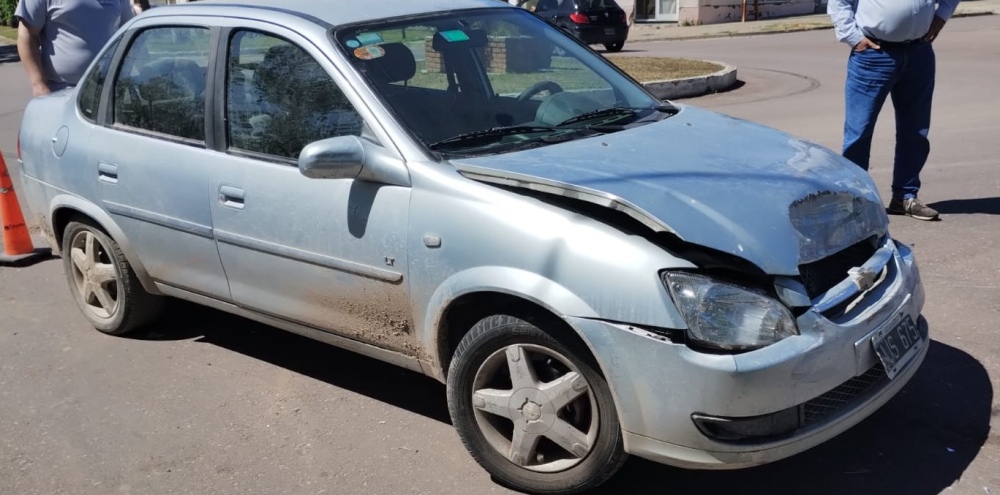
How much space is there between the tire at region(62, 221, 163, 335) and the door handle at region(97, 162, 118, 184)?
320 mm

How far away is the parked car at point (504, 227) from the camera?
10.3 feet

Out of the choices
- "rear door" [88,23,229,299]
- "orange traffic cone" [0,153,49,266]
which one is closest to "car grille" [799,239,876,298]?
"rear door" [88,23,229,299]

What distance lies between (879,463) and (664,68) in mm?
13115

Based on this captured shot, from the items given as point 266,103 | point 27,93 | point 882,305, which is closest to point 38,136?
point 266,103

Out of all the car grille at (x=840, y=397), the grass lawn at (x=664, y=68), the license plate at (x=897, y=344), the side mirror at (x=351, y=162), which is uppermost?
the side mirror at (x=351, y=162)

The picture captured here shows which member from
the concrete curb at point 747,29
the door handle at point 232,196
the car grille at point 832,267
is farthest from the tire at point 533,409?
the concrete curb at point 747,29

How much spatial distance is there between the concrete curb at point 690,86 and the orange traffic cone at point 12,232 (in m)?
8.65

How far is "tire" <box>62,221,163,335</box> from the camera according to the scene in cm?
514

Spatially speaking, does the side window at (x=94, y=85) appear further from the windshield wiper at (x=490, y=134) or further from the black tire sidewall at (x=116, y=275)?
the windshield wiper at (x=490, y=134)

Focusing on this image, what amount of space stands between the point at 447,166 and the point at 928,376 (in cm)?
225

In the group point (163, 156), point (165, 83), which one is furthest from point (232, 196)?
point (165, 83)

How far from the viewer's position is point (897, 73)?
655cm

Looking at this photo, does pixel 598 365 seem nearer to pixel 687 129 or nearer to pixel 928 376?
pixel 687 129

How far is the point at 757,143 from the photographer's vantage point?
4.04 metres
